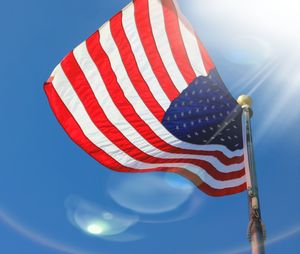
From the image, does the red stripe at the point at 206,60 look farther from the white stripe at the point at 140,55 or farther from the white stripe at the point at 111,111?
the white stripe at the point at 111,111

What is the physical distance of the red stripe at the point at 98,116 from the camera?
36.6 ft

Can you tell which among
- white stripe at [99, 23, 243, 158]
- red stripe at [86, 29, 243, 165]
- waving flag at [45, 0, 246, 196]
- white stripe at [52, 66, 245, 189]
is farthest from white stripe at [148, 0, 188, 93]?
white stripe at [52, 66, 245, 189]

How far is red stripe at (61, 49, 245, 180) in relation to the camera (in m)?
11.1

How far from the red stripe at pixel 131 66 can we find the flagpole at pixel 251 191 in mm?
1841

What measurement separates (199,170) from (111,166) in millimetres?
1821

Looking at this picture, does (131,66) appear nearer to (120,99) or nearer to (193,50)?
(120,99)

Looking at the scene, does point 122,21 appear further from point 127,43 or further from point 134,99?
point 134,99

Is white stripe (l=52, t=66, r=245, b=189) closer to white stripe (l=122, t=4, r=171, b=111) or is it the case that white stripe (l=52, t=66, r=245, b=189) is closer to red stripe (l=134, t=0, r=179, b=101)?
white stripe (l=122, t=4, r=171, b=111)

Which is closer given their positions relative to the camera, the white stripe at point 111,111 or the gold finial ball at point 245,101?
the gold finial ball at point 245,101

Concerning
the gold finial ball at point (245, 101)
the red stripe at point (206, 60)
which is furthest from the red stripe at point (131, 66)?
the gold finial ball at point (245, 101)

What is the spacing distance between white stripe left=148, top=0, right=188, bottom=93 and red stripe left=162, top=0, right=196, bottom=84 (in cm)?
7

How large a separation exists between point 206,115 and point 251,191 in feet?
8.77

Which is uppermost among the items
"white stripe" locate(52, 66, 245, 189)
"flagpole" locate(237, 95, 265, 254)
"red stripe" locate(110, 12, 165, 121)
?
"red stripe" locate(110, 12, 165, 121)

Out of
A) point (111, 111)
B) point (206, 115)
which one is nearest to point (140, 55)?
point (111, 111)
